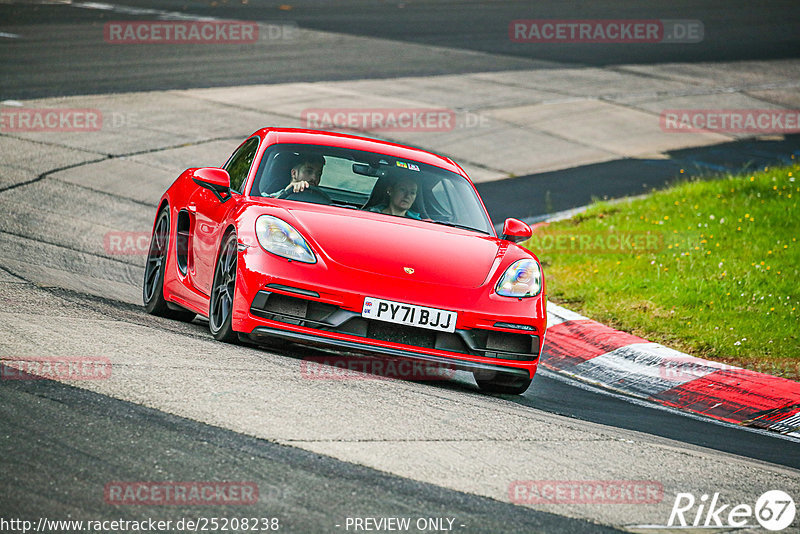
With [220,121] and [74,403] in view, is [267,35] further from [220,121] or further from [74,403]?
[74,403]

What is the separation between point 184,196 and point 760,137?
1498cm

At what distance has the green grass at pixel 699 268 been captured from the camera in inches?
341

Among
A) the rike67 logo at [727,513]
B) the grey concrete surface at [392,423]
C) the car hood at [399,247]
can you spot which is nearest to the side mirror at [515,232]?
the car hood at [399,247]

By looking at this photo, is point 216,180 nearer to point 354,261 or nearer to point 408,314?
point 354,261

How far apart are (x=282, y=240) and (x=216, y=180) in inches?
40.7

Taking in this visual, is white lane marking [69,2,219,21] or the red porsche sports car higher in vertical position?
white lane marking [69,2,219,21]

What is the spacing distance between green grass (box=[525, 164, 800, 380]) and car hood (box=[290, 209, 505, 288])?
250cm

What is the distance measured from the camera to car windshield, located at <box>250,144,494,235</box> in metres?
7.38

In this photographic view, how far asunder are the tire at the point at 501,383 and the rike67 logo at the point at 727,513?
2137 millimetres

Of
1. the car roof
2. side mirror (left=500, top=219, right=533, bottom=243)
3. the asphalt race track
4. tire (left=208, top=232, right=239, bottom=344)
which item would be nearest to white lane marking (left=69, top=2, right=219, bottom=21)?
the asphalt race track

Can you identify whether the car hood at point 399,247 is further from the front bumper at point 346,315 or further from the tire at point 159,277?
the tire at point 159,277

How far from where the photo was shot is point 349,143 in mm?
7969

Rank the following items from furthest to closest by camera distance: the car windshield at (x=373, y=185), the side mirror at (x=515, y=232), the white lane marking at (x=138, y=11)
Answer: the white lane marking at (x=138, y=11), the side mirror at (x=515, y=232), the car windshield at (x=373, y=185)

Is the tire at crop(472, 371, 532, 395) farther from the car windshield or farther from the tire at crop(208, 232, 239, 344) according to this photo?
the tire at crop(208, 232, 239, 344)
